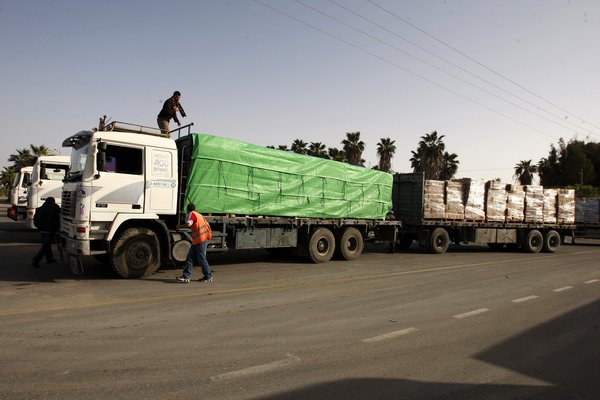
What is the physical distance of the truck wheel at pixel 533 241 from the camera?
18.1m

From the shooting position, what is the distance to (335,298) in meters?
7.44

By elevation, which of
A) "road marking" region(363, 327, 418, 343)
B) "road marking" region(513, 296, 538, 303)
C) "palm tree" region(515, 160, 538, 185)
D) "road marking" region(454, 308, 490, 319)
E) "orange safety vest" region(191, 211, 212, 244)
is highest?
"palm tree" region(515, 160, 538, 185)

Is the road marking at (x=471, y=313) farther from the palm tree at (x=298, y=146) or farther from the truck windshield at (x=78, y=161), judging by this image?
the palm tree at (x=298, y=146)

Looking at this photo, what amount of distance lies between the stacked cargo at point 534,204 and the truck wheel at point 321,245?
10808 mm

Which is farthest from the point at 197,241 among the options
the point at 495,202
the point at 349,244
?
the point at 495,202

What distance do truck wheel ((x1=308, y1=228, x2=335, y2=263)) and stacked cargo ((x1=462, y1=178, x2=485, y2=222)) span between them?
712 cm

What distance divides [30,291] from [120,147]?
127 inches

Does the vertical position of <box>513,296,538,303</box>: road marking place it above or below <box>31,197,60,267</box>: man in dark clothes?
below

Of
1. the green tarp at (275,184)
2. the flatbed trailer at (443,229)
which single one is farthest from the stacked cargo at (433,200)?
the green tarp at (275,184)

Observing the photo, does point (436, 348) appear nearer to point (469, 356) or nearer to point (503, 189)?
point (469, 356)

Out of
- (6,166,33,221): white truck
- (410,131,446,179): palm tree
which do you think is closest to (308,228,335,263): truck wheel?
(6,166,33,221): white truck

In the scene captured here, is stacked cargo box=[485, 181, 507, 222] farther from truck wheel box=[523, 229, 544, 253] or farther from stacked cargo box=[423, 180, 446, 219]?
stacked cargo box=[423, 180, 446, 219]

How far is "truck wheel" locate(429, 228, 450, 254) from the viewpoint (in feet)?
51.2

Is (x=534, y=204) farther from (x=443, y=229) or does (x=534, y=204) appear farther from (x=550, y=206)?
(x=443, y=229)
